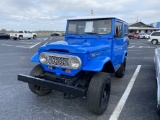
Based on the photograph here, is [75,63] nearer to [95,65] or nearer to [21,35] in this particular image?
[95,65]

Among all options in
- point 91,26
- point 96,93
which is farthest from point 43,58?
point 91,26

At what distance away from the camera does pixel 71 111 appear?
3.96 m

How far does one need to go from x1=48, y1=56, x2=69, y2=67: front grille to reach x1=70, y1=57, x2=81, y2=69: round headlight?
11cm

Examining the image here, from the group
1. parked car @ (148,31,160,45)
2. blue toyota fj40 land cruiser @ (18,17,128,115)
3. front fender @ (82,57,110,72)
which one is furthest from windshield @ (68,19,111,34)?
parked car @ (148,31,160,45)

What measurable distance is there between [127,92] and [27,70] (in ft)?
14.6

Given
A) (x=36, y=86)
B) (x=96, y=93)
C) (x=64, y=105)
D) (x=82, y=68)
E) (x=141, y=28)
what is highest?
(x=141, y=28)

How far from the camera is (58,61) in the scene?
3.79 meters

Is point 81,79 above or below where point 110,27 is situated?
below

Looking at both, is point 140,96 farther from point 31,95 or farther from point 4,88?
point 4,88

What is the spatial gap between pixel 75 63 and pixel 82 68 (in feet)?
0.58

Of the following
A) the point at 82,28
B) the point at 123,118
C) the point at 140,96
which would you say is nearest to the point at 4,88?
the point at 82,28

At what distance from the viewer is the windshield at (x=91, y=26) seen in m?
4.80

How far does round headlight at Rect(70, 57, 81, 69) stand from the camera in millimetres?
3564

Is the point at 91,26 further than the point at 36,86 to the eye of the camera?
Yes
